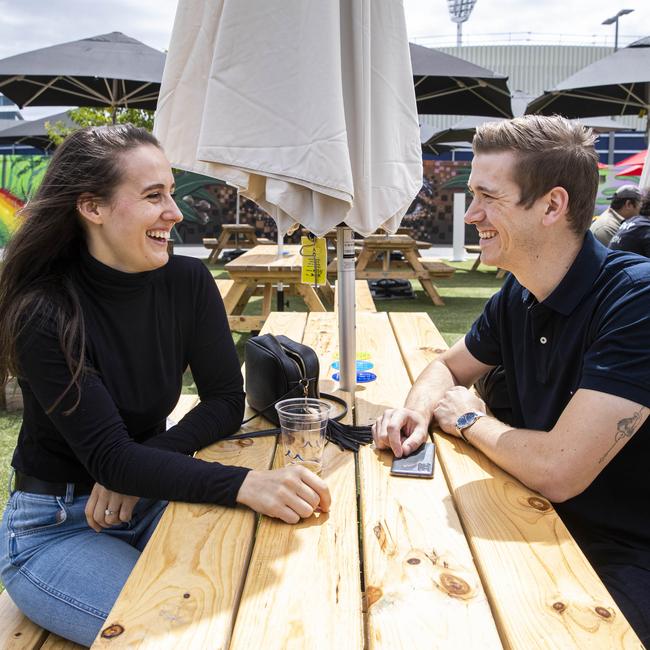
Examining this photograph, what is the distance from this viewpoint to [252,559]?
122 cm

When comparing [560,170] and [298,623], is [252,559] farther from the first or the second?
[560,170]

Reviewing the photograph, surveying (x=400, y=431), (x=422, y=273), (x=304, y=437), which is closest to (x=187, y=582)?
(x=304, y=437)

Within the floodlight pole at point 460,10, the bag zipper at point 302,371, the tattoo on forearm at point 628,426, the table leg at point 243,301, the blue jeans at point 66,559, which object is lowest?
the table leg at point 243,301

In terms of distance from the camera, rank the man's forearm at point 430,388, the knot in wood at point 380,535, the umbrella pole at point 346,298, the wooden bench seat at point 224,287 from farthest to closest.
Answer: the wooden bench seat at point 224,287
the umbrella pole at point 346,298
the man's forearm at point 430,388
the knot in wood at point 380,535

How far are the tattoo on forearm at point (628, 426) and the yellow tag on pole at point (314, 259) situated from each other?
3.65 ft

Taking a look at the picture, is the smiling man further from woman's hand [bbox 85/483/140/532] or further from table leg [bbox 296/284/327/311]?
table leg [bbox 296/284/327/311]

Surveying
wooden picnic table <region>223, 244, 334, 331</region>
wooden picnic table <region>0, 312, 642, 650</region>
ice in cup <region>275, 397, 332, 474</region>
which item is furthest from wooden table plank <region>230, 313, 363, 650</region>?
wooden picnic table <region>223, 244, 334, 331</region>

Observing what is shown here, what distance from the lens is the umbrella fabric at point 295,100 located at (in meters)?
1.81

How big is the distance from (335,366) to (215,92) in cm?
119

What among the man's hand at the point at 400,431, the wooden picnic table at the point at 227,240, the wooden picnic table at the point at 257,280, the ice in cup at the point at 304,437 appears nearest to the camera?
the ice in cup at the point at 304,437

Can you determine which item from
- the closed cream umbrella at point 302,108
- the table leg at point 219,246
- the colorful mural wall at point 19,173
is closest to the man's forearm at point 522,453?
the closed cream umbrella at point 302,108

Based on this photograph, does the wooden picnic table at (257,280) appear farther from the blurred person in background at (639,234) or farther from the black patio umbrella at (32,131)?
the black patio umbrella at (32,131)

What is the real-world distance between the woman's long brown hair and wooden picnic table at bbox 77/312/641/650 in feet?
2.33

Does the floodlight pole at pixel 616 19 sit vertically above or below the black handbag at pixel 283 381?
above
